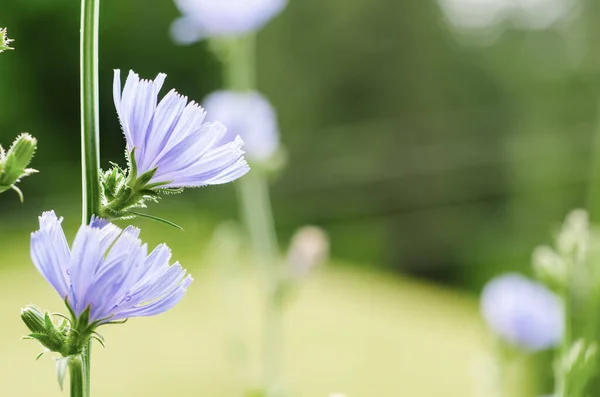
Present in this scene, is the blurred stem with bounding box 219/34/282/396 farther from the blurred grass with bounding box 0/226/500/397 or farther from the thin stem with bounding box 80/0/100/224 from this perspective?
the blurred grass with bounding box 0/226/500/397

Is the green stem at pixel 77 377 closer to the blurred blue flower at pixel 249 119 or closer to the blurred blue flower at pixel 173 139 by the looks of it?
the blurred blue flower at pixel 173 139

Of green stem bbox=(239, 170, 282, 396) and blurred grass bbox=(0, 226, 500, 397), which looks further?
blurred grass bbox=(0, 226, 500, 397)

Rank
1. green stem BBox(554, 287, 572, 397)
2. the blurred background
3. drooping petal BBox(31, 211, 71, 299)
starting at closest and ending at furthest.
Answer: drooping petal BBox(31, 211, 71, 299) < green stem BBox(554, 287, 572, 397) < the blurred background

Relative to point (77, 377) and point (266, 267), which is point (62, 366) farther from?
point (266, 267)

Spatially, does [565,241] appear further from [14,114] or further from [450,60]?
[450,60]

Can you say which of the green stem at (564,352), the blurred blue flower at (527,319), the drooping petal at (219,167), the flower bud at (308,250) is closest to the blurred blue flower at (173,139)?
the drooping petal at (219,167)

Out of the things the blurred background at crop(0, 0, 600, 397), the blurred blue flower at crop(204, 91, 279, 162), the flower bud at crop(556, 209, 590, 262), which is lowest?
the flower bud at crop(556, 209, 590, 262)

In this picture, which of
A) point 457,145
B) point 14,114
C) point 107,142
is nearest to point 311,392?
point 107,142

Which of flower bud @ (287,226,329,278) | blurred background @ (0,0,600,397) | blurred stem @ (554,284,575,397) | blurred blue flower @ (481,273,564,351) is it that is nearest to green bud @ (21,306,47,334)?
blurred stem @ (554,284,575,397)
